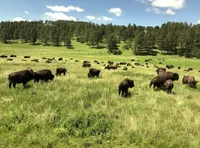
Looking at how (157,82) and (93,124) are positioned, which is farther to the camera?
(157,82)

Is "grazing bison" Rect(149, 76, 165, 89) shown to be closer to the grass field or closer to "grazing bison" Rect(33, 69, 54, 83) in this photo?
the grass field

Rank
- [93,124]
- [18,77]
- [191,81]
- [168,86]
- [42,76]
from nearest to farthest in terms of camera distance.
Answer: [93,124]
[18,77]
[168,86]
[42,76]
[191,81]

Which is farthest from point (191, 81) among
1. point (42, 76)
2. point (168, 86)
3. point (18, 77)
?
point (18, 77)

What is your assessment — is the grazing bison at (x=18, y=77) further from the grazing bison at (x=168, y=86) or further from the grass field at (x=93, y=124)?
the grazing bison at (x=168, y=86)

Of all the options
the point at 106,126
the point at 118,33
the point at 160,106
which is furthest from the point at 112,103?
the point at 118,33

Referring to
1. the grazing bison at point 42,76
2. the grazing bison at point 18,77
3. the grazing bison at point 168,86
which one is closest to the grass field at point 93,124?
the grazing bison at point 18,77

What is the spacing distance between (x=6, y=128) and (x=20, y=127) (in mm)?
522

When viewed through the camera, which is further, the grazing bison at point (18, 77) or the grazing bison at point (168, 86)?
the grazing bison at point (168, 86)

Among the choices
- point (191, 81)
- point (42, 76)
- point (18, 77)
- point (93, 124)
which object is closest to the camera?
point (93, 124)

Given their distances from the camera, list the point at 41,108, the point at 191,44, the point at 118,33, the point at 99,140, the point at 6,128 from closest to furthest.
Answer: the point at 99,140
the point at 6,128
the point at 41,108
the point at 191,44
the point at 118,33

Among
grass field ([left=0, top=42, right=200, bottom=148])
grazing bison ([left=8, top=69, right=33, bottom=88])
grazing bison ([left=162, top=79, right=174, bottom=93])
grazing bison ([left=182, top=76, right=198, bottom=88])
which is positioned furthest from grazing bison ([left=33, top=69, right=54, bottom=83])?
grazing bison ([left=182, top=76, right=198, bottom=88])

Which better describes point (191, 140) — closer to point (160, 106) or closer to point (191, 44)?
point (160, 106)

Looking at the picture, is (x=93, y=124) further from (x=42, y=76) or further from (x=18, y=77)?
(x=42, y=76)

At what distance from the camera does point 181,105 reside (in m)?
12.2
